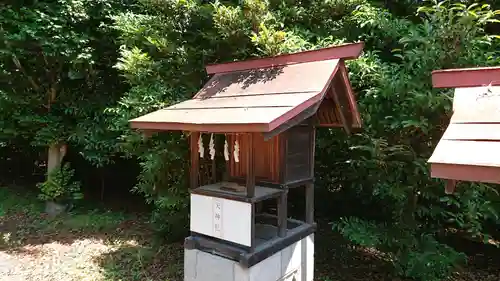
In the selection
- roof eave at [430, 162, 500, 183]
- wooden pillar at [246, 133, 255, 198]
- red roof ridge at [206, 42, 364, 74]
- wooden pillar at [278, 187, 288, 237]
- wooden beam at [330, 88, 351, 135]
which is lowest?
wooden pillar at [278, 187, 288, 237]

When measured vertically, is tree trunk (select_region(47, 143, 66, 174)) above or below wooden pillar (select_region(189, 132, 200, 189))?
below

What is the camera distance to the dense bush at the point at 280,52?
390 cm

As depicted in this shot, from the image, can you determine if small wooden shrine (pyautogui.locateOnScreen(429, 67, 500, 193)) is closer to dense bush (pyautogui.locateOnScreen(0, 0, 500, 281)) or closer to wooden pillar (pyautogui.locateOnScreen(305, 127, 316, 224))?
dense bush (pyautogui.locateOnScreen(0, 0, 500, 281))

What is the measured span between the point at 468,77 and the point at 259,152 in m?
2.04

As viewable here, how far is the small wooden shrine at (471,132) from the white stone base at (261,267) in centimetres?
195

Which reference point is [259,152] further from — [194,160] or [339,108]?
[339,108]

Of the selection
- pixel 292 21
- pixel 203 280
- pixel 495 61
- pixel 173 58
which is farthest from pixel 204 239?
pixel 495 61

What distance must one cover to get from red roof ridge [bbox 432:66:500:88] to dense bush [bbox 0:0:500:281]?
3.00ft

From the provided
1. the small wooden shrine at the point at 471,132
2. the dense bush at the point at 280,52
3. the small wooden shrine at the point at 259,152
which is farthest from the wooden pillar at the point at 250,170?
the small wooden shrine at the point at 471,132

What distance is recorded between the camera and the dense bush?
12.8ft

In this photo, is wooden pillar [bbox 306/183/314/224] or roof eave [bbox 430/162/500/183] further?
wooden pillar [bbox 306/183/314/224]

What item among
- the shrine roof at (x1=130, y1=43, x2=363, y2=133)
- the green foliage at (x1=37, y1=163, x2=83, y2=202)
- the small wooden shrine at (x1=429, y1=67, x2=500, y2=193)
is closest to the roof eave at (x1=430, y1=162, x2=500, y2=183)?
the small wooden shrine at (x1=429, y1=67, x2=500, y2=193)

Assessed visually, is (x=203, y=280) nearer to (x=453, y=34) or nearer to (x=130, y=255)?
(x=130, y=255)

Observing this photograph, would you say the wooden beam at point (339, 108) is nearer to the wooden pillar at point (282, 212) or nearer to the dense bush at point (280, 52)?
the dense bush at point (280, 52)
